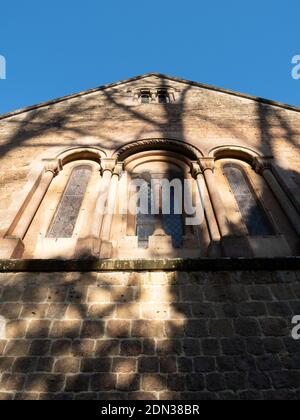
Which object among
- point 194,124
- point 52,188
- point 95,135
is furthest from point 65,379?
point 194,124

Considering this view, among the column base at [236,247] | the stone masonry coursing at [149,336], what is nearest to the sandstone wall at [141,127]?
the column base at [236,247]

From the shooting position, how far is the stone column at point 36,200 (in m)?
5.05

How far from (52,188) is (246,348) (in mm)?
4655

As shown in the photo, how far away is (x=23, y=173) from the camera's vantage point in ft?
21.3

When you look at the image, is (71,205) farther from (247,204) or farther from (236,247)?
(247,204)

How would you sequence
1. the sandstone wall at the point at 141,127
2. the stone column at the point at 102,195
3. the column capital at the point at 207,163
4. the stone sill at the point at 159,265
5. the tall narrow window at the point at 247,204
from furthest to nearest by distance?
the sandstone wall at the point at 141,127 < the column capital at the point at 207,163 < the tall narrow window at the point at 247,204 < the stone column at the point at 102,195 < the stone sill at the point at 159,265

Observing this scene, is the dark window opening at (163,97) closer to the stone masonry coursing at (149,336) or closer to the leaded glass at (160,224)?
the leaded glass at (160,224)

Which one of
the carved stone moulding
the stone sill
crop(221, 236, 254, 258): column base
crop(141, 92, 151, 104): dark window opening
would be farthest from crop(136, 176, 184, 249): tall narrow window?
crop(141, 92, 151, 104): dark window opening

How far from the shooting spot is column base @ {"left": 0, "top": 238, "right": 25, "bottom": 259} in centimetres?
446

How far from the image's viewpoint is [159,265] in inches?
157

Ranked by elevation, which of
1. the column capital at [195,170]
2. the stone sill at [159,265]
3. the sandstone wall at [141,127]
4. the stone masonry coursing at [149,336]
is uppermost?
the sandstone wall at [141,127]

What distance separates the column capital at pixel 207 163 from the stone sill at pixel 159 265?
112 inches

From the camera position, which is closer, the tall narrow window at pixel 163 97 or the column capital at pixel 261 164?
the column capital at pixel 261 164

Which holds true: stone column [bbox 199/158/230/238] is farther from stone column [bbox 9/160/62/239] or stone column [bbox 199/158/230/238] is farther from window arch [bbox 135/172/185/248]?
stone column [bbox 9/160/62/239]
